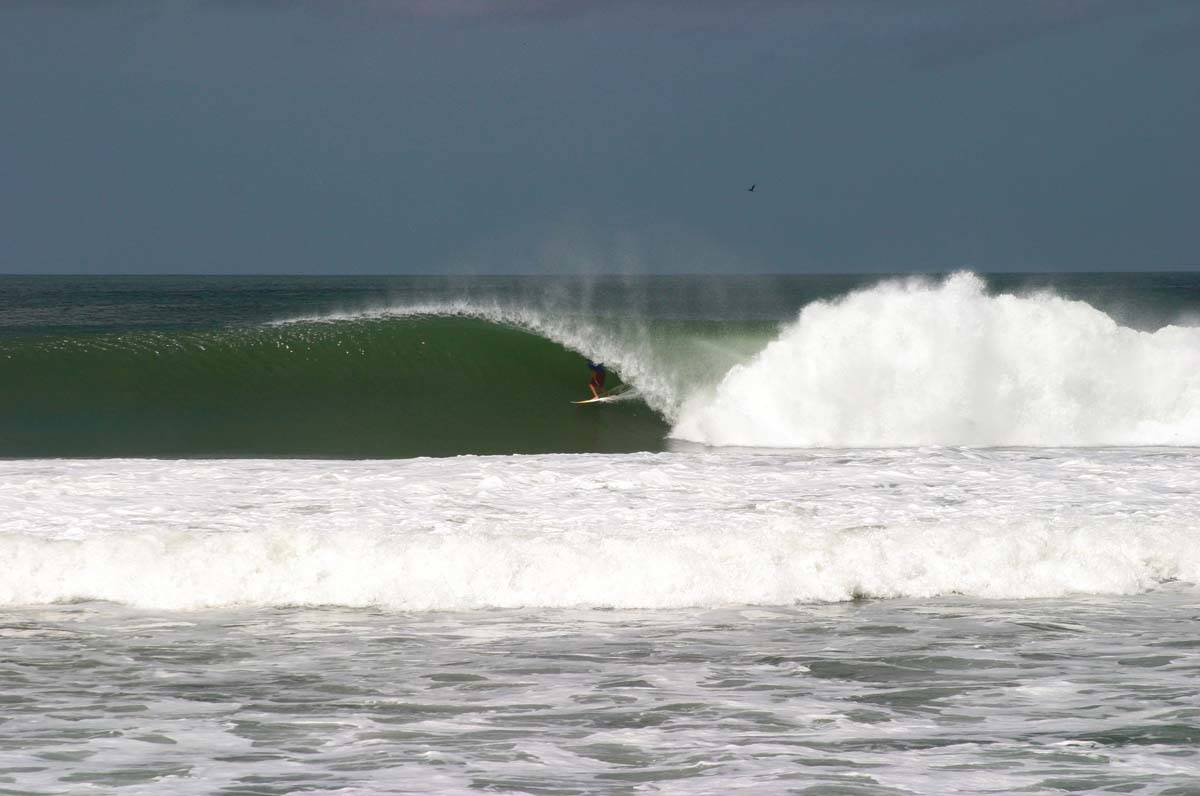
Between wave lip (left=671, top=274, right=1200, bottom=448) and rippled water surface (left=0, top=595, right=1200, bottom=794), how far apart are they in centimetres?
860

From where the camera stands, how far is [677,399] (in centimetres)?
1875

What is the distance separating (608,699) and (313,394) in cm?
1505

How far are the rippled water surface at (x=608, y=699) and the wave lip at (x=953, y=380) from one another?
860cm

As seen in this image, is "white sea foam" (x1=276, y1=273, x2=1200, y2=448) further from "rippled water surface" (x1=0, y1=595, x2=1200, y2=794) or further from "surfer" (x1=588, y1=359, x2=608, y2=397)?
"rippled water surface" (x1=0, y1=595, x2=1200, y2=794)

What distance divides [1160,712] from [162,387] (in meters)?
17.4

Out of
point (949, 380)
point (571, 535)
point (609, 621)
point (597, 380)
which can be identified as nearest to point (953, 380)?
point (949, 380)

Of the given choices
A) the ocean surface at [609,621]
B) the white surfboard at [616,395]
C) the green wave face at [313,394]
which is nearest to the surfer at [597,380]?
the white surfboard at [616,395]

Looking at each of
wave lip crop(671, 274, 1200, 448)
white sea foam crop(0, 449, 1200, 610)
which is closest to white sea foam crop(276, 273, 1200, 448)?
wave lip crop(671, 274, 1200, 448)

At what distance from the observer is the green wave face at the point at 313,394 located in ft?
55.3

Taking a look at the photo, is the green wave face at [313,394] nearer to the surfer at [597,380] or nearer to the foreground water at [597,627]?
the surfer at [597,380]

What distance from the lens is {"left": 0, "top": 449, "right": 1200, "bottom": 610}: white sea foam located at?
786 centimetres

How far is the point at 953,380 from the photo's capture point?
16656 millimetres

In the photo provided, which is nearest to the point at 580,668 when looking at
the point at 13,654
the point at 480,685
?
the point at 480,685

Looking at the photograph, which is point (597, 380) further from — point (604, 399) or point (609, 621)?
point (609, 621)
